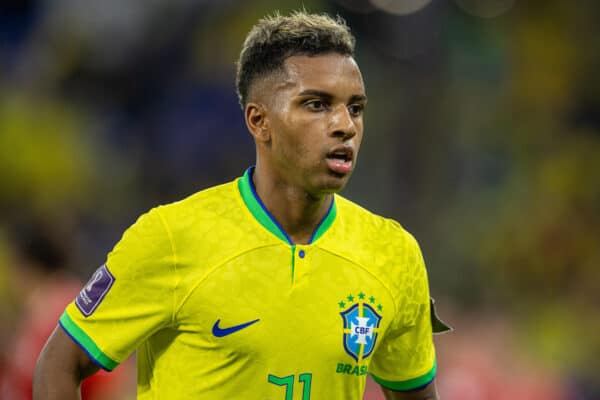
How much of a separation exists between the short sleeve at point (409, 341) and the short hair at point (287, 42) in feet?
2.38

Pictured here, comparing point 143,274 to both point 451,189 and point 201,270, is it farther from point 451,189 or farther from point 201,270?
point 451,189

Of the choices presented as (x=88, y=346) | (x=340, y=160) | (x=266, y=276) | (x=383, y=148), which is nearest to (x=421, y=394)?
(x=266, y=276)

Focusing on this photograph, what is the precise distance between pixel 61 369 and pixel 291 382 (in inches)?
25.7

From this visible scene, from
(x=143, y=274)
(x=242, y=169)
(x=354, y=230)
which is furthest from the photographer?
(x=242, y=169)

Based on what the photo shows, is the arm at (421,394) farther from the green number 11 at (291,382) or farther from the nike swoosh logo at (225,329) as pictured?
the nike swoosh logo at (225,329)

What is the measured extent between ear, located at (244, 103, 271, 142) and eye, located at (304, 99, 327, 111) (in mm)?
170

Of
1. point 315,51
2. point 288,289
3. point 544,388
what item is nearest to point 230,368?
point 288,289

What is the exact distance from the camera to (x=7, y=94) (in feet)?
28.6

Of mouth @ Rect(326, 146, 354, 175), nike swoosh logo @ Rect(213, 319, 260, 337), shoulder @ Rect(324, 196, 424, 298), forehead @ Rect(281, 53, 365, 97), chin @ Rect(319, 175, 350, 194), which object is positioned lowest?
nike swoosh logo @ Rect(213, 319, 260, 337)

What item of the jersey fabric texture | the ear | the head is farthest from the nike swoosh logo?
the ear

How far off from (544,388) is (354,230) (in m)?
4.80

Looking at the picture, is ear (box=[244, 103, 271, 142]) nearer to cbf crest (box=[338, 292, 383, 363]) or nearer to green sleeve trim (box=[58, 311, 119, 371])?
cbf crest (box=[338, 292, 383, 363])

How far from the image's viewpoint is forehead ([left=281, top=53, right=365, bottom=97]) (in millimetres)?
2830

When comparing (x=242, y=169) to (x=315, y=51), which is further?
(x=242, y=169)
